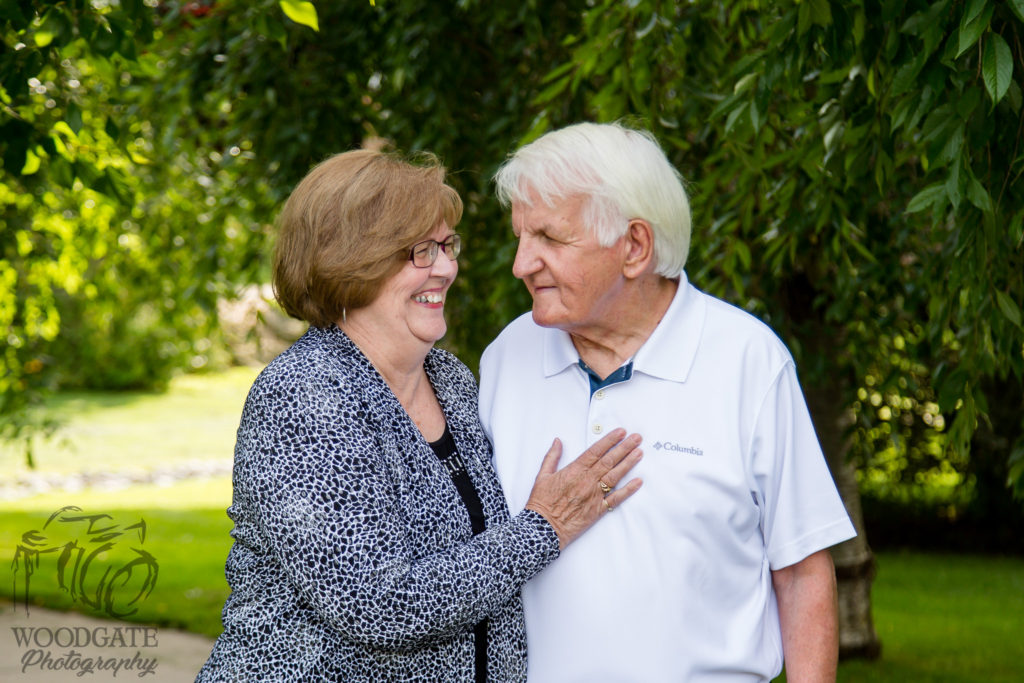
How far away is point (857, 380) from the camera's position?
4.38m

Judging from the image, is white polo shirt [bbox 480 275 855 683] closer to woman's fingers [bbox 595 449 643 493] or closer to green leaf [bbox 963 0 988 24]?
woman's fingers [bbox 595 449 643 493]

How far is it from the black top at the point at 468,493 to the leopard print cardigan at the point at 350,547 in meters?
0.02


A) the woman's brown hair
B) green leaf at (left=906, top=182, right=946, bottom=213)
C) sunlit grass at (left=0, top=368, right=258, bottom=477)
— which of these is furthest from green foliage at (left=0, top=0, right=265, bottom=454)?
sunlit grass at (left=0, top=368, right=258, bottom=477)

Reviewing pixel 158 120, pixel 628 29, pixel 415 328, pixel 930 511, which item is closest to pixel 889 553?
pixel 930 511

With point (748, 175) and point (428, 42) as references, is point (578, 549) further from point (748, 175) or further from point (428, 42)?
point (428, 42)

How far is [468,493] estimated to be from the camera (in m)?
2.20

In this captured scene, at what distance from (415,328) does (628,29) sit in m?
1.32

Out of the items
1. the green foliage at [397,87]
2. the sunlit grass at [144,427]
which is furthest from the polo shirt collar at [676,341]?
the sunlit grass at [144,427]

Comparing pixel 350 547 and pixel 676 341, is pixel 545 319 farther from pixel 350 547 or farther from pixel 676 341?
pixel 350 547

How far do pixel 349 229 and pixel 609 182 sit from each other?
0.52 metres

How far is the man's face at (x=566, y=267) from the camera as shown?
2178mm

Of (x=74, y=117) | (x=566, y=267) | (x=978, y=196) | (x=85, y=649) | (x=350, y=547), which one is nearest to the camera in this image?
(x=350, y=547)

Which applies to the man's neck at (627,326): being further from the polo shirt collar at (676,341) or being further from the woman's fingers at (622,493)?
the woman's fingers at (622,493)

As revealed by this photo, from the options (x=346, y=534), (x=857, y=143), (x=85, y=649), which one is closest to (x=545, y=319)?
(x=346, y=534)
